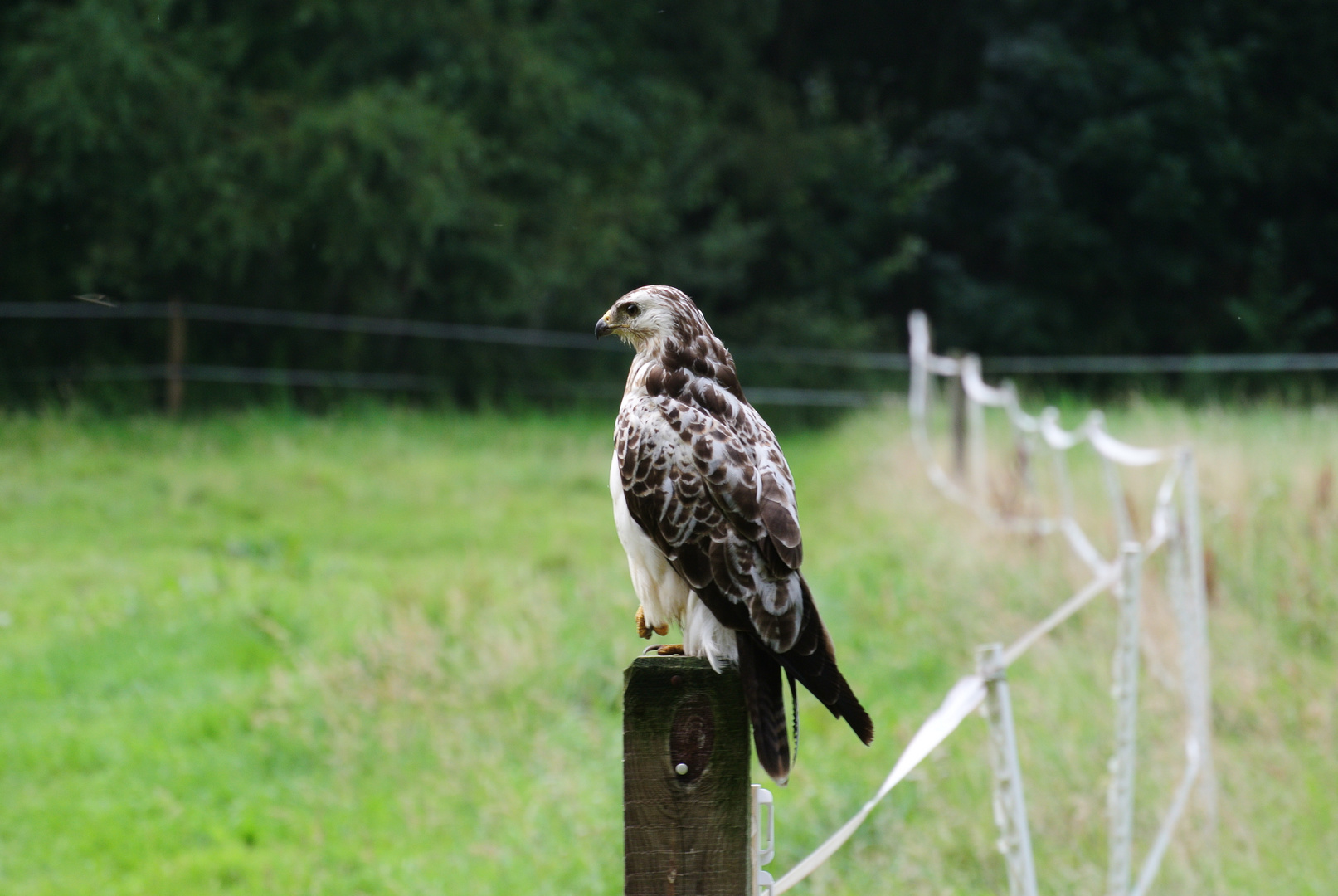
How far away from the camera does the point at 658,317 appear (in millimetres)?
1860

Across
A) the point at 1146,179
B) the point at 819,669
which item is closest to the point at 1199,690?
the point at 819,669

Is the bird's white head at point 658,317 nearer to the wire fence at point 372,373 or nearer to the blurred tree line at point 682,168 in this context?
the wire fence at point 372,373

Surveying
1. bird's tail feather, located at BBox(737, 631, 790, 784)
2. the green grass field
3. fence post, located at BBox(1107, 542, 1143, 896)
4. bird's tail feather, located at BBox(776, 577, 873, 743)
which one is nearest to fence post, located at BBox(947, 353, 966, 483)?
the green grass field

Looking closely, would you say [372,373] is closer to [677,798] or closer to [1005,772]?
[1005,772]

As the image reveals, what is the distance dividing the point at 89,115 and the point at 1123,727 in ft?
35.0

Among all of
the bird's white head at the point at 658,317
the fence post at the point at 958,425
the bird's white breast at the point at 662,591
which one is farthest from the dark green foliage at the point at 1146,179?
the bird's white breast at the point at 662,591

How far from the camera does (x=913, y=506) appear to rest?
766cm

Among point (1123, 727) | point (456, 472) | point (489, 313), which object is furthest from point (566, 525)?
point (489, 313)

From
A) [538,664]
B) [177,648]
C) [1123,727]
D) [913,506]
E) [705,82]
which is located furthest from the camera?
[705,82]

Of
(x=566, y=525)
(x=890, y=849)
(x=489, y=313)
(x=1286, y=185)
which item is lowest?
(x=890, y=849)

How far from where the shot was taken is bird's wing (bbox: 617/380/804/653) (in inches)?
65.7

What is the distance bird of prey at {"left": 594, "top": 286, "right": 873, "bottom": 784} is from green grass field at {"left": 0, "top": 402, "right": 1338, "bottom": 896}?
1.69m

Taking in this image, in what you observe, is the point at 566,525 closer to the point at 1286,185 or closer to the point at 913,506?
the point at 913,506

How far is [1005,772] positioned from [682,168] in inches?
597
